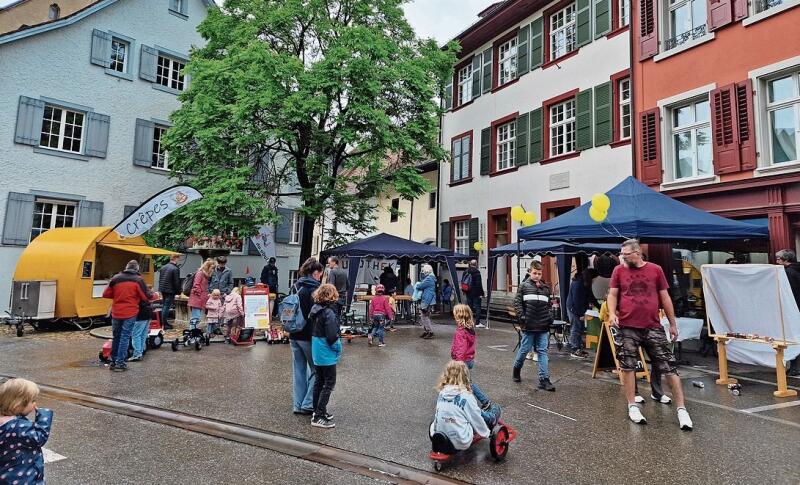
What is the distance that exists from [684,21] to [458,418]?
1282cm

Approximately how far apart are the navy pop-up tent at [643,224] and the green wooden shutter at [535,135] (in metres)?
7.73

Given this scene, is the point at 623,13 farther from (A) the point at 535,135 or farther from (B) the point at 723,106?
(B) the point at 723,106

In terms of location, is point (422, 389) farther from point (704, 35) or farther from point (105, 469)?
point (704, 35)

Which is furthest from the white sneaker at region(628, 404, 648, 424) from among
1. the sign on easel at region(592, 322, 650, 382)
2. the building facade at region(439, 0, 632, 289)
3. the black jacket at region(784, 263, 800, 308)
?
the building facade at region(439, 0, 632, 289)

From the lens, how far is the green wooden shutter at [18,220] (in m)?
14.8

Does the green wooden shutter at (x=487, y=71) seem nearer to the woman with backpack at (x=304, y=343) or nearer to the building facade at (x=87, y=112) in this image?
the building facade at (x=87, y=112)

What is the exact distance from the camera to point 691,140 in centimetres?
1212

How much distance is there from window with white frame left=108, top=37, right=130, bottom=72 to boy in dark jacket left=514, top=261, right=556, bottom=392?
17.5 meters

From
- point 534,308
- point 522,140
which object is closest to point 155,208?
point 534,308

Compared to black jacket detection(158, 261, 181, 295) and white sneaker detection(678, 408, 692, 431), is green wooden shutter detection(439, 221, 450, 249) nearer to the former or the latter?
black jacket detection(158, 261, 181, 295)

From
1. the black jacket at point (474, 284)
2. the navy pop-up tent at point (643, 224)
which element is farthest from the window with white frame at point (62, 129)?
the navy pop-up tent at point (643, 224)

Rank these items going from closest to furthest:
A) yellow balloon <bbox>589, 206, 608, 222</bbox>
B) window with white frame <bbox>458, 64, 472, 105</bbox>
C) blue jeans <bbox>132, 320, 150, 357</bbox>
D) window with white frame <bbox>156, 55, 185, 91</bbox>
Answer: yellow balloon <bbox>589, 206, 608, 222</bbox>
blue jeans <bbox>132, 320, 150, 357</bbox>
window with white frame <bbox>156, 55, 185, 91</bbox>
window with white frame <bbox>458, 64, 472, 105</bbox>

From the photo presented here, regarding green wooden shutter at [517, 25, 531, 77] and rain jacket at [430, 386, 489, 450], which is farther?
green wooden shutter at [517, 25, 531, 77]

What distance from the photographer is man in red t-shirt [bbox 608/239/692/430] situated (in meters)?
5.30
